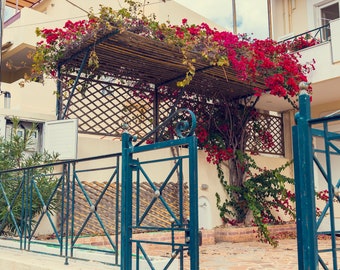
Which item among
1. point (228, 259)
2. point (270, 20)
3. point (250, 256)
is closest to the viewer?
point (228, 259)

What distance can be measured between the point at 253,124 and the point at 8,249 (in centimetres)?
584

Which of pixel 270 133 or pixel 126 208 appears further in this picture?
pixel 270 133

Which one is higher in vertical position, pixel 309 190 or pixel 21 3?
pixel 21 3

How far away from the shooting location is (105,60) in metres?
6.66

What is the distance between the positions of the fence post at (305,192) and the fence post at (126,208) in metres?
1.38

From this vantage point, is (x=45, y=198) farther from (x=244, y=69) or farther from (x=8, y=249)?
(x=244, y=69)

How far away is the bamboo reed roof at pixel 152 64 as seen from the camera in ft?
19.9

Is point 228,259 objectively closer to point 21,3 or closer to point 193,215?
point 193,215

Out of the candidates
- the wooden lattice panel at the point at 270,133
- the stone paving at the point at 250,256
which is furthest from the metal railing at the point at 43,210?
the wooden lattice panel at the point at 270,133

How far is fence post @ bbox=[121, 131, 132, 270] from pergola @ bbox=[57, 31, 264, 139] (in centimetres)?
278

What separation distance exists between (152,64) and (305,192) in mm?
4889

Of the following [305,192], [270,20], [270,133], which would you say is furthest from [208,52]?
[270,20]

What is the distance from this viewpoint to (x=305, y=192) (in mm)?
2254

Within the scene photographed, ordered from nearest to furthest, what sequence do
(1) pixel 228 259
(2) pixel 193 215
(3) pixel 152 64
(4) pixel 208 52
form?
(2) pixel 193 215 → (1) pixel 228 259 → (4) pixel 208 52 → (3) pixel 152 64
